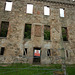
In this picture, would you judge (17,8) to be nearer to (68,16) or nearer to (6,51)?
(6,51)

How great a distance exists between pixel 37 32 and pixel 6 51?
15.5ft

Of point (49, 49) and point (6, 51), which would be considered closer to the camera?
point (6, 51)

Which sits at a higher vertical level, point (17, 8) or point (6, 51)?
point (17, 8)

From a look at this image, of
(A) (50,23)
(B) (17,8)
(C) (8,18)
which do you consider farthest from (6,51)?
(A) (50,23)

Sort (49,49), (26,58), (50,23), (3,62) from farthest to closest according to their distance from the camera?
(50,23) < (49,49) < (26,58) < (3,62)

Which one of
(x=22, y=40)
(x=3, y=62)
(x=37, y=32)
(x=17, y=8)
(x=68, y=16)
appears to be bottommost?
(x=3, y=62)

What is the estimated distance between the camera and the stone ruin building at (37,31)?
9.42m

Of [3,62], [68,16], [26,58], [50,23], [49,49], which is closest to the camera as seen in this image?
[3,62]

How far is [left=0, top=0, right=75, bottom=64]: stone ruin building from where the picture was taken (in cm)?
942

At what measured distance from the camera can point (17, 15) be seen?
419 inches

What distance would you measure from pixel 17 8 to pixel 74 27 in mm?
9254

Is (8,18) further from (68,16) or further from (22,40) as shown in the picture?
(68,16)

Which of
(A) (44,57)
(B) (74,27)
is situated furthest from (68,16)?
(A) (44,57)

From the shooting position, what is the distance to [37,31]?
1047 centimetres
